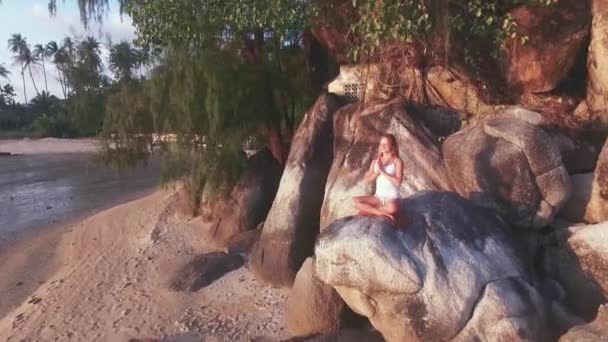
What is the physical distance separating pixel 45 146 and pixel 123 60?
33.9m

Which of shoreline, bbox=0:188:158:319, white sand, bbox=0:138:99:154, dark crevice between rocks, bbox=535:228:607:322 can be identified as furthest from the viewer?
white sand, bbox=0:138:99:154

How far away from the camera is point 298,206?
29.9 ft

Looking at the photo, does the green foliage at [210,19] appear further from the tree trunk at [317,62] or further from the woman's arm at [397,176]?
the woman's arm at [397,176]

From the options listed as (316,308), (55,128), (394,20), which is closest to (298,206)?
(316,308)

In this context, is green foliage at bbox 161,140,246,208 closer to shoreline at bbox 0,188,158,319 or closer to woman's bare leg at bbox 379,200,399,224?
shoreline at bbox 0,188,158,319

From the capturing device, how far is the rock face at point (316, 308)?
6.98 meters

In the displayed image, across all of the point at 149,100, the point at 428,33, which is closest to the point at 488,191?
the point at 428,33

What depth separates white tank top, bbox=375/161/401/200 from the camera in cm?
607

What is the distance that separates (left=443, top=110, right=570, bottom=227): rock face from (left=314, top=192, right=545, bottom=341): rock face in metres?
1.02

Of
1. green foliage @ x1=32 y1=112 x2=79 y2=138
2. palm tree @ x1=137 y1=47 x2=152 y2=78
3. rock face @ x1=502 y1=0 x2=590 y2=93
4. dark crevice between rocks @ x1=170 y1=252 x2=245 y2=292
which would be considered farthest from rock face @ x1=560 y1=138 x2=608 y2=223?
green foliage @ x1=32 y1=112 x2=79 y2=138

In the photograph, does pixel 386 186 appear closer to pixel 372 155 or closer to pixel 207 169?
pixel 372 155

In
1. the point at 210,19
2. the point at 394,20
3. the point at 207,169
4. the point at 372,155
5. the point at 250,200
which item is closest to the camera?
the point at 394,20

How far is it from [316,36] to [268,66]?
39.6 inches

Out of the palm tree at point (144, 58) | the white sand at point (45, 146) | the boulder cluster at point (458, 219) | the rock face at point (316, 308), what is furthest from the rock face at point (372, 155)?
the white sand at point (45, 146)
